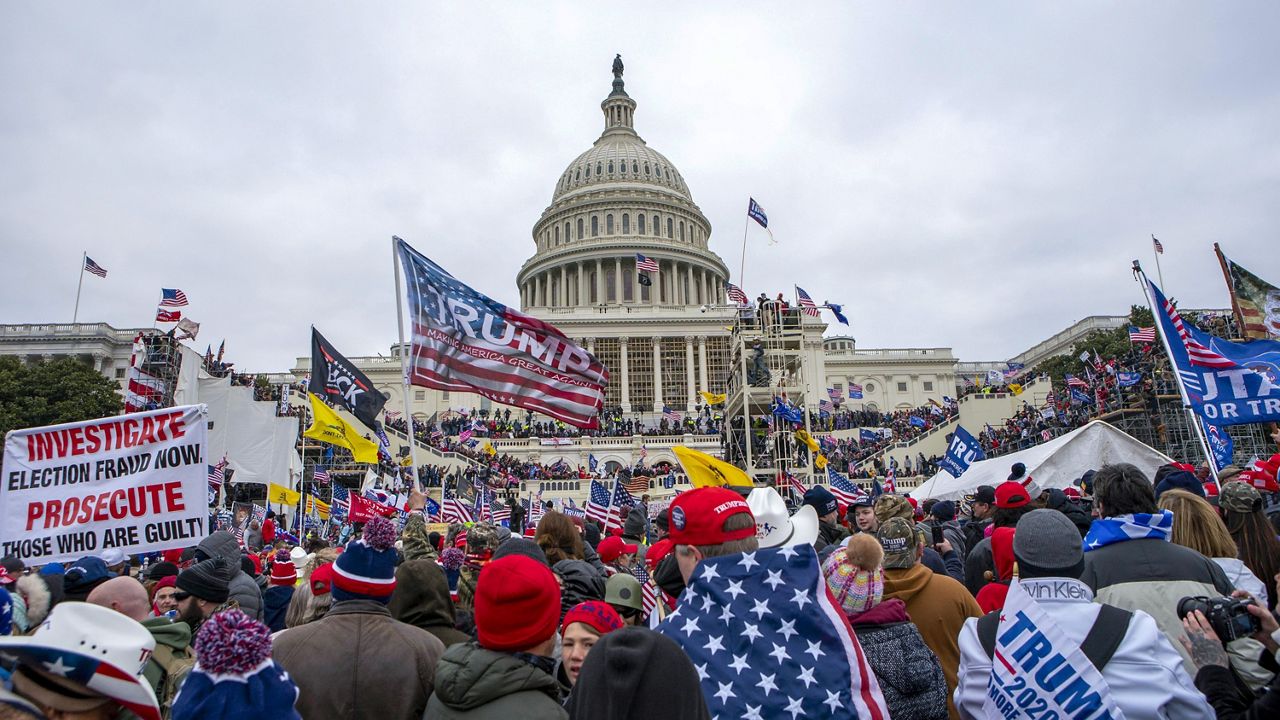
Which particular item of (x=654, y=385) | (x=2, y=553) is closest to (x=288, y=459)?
(x=2, y=553)

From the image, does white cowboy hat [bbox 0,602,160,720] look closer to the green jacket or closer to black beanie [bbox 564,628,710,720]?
the green jacket

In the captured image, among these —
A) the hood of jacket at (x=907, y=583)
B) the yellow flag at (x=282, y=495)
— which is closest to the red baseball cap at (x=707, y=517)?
the hood of jacket at (x=907, y=583)

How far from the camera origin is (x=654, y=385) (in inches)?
2687

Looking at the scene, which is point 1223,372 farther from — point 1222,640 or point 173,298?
point 173,298

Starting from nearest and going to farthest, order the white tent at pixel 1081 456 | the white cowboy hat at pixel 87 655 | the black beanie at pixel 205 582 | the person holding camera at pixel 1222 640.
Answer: the white cowboy hat at pixel 87 655 → the person holding camera at pixel 1222 640 → the black beanie at pixel 205 582 → the white tent at pixel 1081 456

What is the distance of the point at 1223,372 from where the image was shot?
10.6m

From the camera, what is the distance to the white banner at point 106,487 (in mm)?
6832

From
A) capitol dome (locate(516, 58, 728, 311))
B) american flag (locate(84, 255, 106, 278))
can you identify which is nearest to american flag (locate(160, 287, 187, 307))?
american flag (locate(84, 255, 106, 278))

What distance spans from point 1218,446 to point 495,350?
A: 9.23 m

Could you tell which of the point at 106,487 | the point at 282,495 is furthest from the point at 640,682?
the point at 282,495

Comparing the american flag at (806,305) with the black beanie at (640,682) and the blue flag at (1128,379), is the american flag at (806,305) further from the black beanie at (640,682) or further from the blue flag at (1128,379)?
the black beanie at (640,682)

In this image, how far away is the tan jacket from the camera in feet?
11.4

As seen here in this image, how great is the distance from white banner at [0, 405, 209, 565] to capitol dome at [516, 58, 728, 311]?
68443mm

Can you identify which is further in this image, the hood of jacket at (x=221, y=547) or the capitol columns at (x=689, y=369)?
the capitol columns at (x=689, y=369)
